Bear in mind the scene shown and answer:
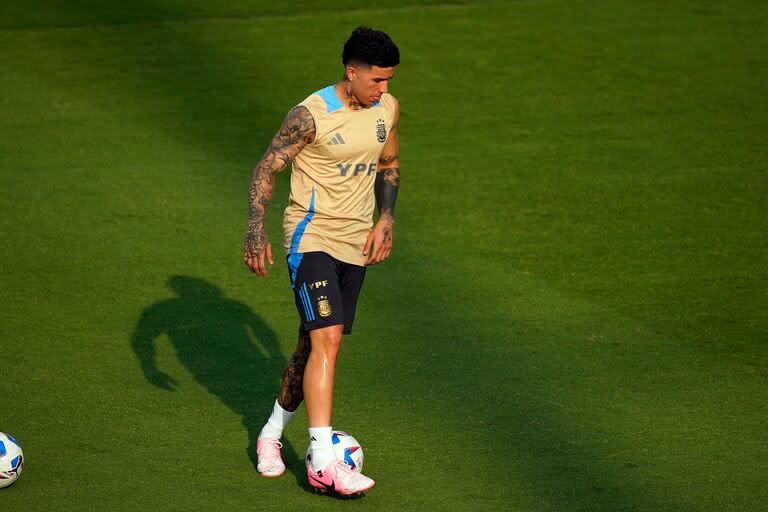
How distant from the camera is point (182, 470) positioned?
6617 millimetres

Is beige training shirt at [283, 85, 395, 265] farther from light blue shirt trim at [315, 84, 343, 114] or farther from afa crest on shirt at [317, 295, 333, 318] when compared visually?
afa crest on shirt at [317, 295, 333, 318]

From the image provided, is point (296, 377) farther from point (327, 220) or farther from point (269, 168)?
point (269, 168)

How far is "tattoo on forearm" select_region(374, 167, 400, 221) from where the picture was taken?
675cm

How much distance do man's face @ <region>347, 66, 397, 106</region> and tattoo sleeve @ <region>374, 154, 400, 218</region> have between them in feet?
1.80

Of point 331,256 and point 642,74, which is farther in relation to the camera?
point 642,74

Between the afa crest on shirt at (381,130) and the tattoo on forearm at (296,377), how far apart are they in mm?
1106

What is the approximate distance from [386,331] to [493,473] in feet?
8.36

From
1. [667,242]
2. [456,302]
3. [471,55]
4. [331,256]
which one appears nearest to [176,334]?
[456,302]

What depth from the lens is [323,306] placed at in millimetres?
6250

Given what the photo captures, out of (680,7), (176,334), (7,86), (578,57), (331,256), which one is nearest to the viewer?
(331,256)

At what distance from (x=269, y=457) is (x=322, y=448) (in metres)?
0.52

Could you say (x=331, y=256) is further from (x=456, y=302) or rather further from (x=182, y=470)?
(x=456, y=302)

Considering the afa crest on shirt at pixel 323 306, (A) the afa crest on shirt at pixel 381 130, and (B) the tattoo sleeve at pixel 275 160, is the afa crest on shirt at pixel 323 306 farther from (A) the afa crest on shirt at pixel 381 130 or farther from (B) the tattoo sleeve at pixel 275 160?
(A) the afa crest on shirt at pixel 381 130

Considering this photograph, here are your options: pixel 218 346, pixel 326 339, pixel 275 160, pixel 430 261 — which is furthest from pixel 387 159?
pixel 430 261
